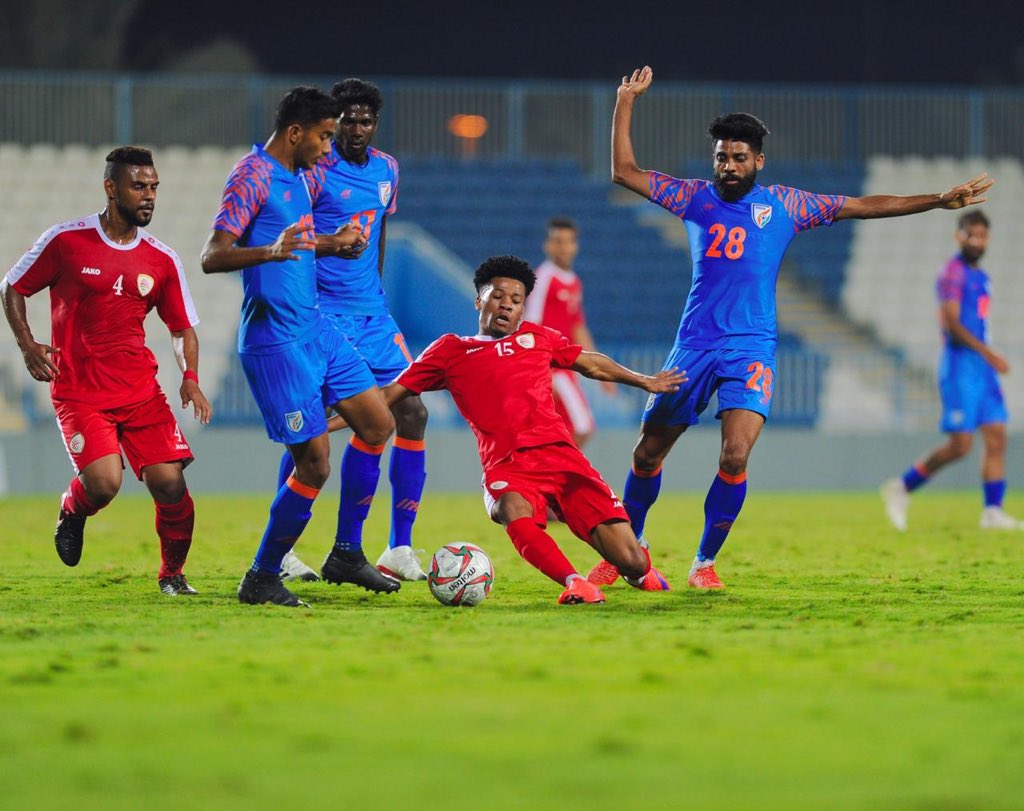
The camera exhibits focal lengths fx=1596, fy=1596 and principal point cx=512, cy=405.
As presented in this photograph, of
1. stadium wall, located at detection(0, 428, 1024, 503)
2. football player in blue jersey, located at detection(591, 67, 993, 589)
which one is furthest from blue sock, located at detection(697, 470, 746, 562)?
stadium wall, located at detection(0, 428, 1024, 503)

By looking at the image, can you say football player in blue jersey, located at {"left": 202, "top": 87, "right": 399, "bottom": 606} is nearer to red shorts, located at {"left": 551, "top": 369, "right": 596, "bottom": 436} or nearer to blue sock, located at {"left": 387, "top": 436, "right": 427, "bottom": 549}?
blue sock, located at {"left": 387, "top": 436, "right": 427, "bottom": 549}

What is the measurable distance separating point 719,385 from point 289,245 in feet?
8.27

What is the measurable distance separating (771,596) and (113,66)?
2889 cm

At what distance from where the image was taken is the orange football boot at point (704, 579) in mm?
7535

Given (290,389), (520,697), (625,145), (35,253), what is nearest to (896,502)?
(625,145)

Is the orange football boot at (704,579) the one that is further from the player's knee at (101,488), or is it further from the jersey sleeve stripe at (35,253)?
the jersey sleeve stripe at (35,253)

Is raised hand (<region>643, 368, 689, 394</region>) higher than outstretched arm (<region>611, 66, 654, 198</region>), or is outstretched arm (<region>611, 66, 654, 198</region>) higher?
outstretched arm (<region>611, 66, 654, 198</region>)

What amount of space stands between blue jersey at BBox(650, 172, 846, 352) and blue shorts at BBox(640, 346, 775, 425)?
0.06 meters

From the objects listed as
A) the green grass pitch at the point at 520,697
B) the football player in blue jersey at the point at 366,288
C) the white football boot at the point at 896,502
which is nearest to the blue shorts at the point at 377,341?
the football player in blue jersey at the point at 366,288

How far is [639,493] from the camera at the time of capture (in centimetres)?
802

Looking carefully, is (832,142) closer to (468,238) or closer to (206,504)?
(468,238)

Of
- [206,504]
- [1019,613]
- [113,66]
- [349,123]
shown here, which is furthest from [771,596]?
[113,66]

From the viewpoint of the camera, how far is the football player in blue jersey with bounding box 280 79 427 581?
25.5 ft

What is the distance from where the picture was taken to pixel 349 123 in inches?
310
